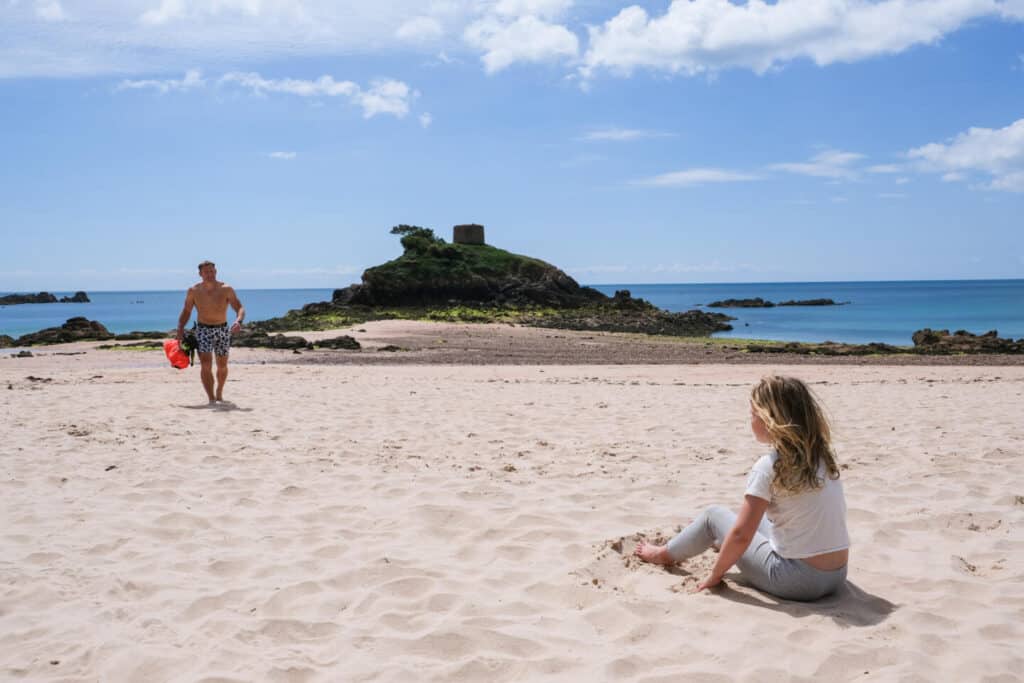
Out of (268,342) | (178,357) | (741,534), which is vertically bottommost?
(741,534)

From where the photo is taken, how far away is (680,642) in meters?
3.36

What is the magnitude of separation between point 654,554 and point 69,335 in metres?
30.3

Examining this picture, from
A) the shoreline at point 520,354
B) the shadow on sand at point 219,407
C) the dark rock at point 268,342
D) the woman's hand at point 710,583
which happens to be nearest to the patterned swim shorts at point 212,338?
the shadow on sand at point 219,407

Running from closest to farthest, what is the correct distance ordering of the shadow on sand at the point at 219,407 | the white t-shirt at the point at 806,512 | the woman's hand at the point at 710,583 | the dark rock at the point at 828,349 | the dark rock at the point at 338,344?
the white t-shirt at the point at 806,512 → the woman's hand at the point at 710,583 → the shadow on sand at the point at 219,407 → the dark rock at the point at 828,349 → the dark rock at the point at 338,344

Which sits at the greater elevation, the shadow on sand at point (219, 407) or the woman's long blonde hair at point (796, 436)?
the woman's long blonde hair at point (796, 436)

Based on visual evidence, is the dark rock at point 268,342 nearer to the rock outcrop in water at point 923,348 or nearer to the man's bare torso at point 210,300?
the man's bare torso at point 210,300

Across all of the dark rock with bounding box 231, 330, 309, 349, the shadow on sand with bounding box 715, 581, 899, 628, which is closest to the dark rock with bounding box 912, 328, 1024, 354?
the dark rock with bounding box 231, 330, 309, 349

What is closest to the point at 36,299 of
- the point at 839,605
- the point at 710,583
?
the point at 710,583

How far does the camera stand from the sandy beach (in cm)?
324

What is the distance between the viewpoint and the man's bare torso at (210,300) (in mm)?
10469

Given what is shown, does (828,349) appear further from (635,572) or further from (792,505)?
(792,505)

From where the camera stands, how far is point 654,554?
4.28 meters

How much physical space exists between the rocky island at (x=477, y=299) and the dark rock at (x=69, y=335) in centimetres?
635

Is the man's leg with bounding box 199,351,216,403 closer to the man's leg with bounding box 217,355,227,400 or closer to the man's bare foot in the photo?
the man's leg with bounding box 217,355,227,400
